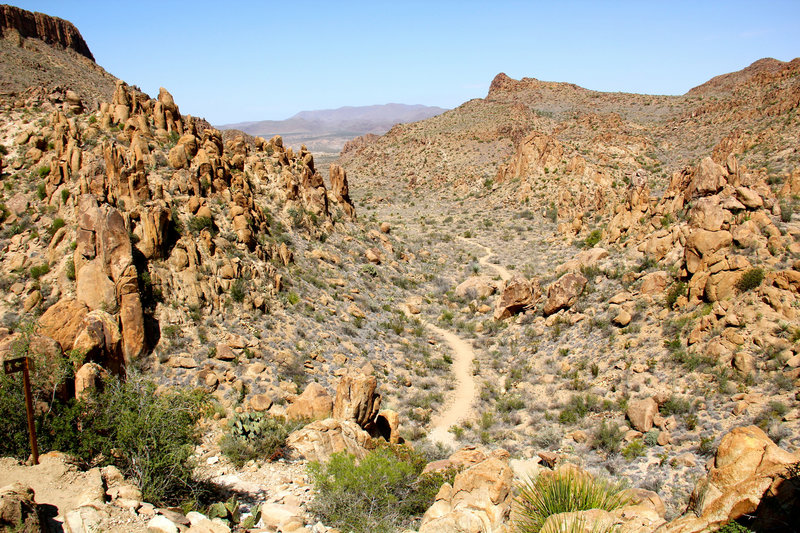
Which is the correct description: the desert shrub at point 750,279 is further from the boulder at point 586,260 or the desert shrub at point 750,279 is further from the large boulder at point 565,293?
the boulder at point 586,260

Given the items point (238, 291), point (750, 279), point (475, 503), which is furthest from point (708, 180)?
point (238, 291)

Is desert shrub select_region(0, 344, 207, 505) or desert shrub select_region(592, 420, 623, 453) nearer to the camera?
desert shrub select_region(0, 344, 207, 505)

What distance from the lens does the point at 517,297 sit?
76.8ft

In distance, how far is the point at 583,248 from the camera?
30.7 metres

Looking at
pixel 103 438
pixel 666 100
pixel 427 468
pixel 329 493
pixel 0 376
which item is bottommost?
pixel 427 468

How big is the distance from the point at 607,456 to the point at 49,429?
12527 millimetres

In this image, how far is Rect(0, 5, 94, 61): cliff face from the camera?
58713mm

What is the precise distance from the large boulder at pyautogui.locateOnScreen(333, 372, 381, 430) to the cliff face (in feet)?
233

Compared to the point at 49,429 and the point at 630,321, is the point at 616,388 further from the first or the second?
the point at 49,429

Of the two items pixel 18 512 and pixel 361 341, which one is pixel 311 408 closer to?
pixel 361 341

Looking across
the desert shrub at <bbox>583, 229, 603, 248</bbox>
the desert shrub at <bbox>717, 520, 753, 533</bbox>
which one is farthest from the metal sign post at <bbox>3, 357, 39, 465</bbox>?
the desert shrub at <bbox>583, 229, 603, 248</bbox>

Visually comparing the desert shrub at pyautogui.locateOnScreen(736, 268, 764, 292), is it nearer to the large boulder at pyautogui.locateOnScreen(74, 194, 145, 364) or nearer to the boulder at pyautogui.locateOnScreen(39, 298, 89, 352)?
the large boulder at pyautogui.locateOnScreen(74, 194, 145, 364)

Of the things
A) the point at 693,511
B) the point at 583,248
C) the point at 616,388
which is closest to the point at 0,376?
the point at 693,511

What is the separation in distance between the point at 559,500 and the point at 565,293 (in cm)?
1543
